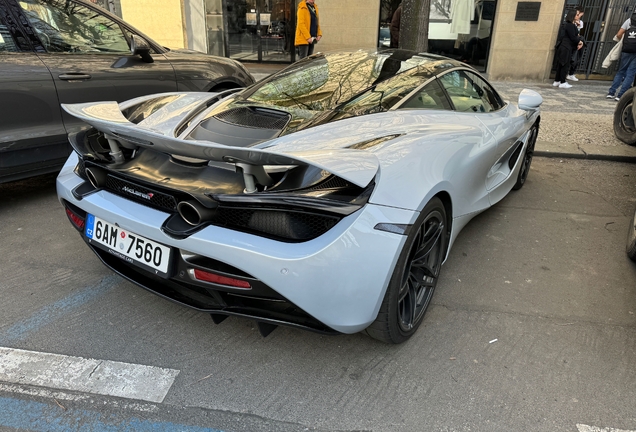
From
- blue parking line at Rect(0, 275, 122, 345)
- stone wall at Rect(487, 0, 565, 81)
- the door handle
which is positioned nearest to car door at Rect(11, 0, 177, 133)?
the door handle

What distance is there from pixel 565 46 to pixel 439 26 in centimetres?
295

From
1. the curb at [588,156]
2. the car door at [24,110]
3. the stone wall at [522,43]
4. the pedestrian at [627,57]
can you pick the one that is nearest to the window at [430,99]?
the car door at [24,110]

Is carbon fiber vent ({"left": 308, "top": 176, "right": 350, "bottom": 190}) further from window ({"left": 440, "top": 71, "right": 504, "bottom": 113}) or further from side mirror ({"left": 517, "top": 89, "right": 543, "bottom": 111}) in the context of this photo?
side mirror ({"left": 517, "top": 89, "right": 543, "bottom": 111})

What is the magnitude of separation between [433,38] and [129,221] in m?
11.5

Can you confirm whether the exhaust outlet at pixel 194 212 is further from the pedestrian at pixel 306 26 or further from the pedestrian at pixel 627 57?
the pedestrian at pixel 627 57

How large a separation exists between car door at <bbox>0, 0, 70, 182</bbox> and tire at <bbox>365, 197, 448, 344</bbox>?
3221 millimetres

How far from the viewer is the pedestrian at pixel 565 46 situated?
10406 mm

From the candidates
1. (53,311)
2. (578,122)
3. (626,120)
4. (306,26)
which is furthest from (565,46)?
(53,311)

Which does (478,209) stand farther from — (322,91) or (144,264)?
(144,264)

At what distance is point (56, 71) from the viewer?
398cm

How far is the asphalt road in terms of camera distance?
2049 mm

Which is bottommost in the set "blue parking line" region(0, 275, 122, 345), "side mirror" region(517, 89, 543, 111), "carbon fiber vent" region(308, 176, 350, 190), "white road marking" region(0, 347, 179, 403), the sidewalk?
"blue parking line" region(0, 275, 122, 345)

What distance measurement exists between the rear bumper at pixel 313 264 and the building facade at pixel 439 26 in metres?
10.5

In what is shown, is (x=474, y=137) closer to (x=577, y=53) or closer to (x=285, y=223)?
(x=285, y=223)
